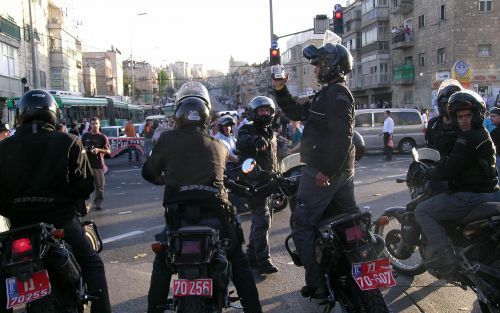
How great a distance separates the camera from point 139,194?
12266 mm

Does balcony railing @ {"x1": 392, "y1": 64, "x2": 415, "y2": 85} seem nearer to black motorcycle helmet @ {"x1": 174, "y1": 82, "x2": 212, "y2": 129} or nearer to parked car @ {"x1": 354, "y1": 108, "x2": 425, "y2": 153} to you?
parked car @ {"x1": 354, "y1": 108, "x2": 425, "y2": 153}

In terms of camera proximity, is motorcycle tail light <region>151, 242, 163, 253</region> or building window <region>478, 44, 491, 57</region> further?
building window <region>478, 44, 491, 57</region>

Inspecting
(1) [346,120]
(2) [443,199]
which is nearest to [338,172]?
(1) [346,120]

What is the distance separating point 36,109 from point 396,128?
1935cm

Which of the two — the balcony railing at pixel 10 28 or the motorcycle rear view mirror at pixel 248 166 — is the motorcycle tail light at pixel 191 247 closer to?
the motorcycle rear view mirror at pixel 248 166

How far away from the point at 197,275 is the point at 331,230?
1043 millimetres

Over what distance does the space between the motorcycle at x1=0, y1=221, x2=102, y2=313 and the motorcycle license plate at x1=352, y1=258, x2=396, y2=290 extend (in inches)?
75.8

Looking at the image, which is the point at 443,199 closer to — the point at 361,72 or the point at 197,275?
the point at 197,275

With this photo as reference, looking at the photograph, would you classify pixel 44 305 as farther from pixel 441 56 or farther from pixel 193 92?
pixel 441 56

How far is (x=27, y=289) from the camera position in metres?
3.27

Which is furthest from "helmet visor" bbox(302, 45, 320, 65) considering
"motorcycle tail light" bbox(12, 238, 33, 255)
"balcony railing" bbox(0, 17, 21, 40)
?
"balcony railing" bbox(0, 17, 21, 40)

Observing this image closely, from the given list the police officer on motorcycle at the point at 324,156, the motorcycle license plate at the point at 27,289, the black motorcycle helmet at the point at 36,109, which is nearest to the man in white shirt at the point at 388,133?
the police officer on motorcycle at the point at 324,156

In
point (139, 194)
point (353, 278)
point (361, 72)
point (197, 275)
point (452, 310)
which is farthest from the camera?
point (361, 72)

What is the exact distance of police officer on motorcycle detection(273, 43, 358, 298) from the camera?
12.5 feet
